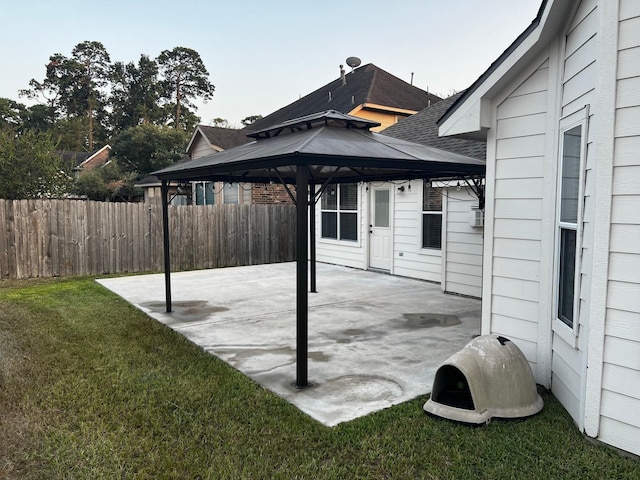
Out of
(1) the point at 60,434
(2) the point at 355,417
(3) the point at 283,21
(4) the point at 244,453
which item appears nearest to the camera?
(4) the point at 244,453

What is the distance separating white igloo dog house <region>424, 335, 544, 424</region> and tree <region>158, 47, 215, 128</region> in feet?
118

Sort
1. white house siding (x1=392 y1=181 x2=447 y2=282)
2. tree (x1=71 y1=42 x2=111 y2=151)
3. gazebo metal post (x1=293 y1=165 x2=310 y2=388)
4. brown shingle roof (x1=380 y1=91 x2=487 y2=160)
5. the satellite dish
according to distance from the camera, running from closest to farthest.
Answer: gazebo metal post (x1=293 y1=165 x2=310 y2=388) → brown shingle roof (x1=380 y1=91 x2=487 y2=160) → white house siding (x1=392 y1=181 x2=447 y2=282) → the satellite dish → tree (x1=71 y1=42 x2=111 y2=151)

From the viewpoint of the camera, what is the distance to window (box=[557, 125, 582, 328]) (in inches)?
132

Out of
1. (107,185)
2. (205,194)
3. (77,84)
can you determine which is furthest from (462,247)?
(77,84)

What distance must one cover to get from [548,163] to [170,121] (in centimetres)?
3677

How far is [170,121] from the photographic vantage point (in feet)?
120

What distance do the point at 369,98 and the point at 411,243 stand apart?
6277 mm

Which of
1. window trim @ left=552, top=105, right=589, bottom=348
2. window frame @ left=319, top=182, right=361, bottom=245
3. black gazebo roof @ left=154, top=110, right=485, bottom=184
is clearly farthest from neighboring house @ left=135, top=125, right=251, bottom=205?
window trim @ left=552, top=105, right=589, bottom=348

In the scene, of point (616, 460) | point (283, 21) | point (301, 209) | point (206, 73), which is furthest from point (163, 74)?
point (616, 460)

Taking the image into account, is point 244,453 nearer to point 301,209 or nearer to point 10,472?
point 10,472

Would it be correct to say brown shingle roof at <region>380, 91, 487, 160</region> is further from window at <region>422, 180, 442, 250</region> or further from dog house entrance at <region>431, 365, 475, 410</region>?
dog house entrance at <region>431, 365, 475, 410</region>

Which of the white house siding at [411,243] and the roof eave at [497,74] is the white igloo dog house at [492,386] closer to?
the roof eave at [497,74]

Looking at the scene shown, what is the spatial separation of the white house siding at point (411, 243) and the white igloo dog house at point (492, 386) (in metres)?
5.54

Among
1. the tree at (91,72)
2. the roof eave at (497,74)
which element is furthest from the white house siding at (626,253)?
the tree at (91,72)
